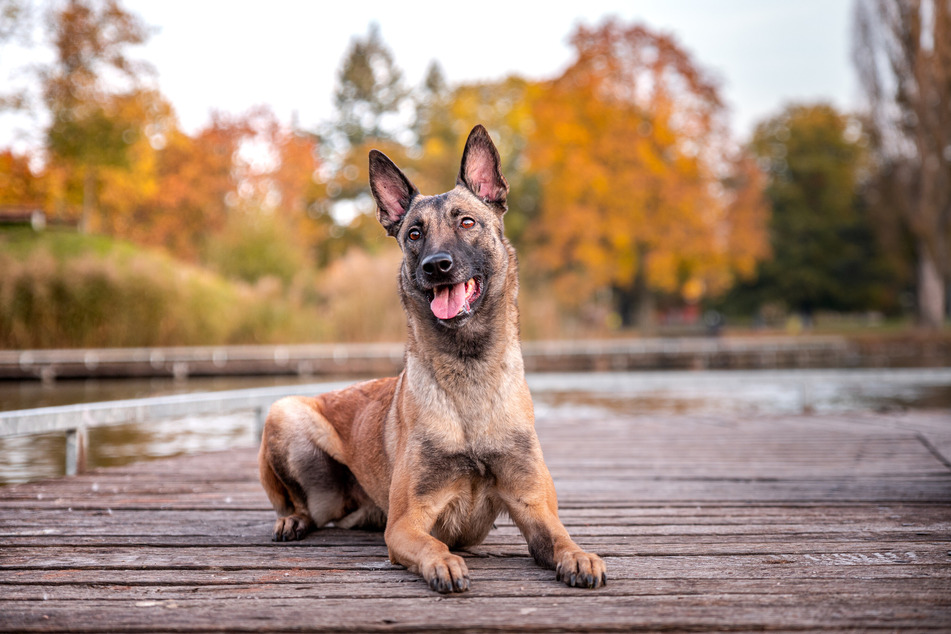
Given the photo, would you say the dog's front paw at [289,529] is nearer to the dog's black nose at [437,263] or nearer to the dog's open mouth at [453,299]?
the dog's open mouth at [453,299]

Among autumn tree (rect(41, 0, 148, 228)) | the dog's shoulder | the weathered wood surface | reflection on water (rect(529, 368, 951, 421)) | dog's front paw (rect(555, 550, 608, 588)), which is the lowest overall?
reflection on water (rect(529, 368, 951, 421))

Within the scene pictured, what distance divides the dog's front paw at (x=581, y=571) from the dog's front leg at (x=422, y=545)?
1.10ft

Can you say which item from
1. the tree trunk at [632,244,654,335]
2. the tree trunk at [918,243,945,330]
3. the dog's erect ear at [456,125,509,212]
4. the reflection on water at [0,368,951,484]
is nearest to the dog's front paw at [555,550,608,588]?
the dog's erect ear at [456,125,509,212]

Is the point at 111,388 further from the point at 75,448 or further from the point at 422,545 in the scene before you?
the point at 422,545

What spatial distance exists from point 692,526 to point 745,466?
2.03m

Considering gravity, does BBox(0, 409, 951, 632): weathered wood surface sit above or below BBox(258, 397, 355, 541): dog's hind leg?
below

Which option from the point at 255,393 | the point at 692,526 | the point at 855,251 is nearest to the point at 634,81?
the point at 855,251

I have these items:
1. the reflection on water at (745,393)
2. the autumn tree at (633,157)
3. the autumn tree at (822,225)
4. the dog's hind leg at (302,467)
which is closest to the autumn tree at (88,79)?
the autumn tree at (633,157)

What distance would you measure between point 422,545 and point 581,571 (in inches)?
21.9

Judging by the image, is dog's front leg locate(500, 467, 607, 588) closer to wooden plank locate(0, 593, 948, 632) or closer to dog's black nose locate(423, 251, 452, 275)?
wooden plank locate(0, 593, 948, 632)

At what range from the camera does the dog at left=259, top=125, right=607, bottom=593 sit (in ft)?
8.95

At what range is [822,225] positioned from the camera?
136 feet

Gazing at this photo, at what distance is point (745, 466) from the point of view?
206 inches

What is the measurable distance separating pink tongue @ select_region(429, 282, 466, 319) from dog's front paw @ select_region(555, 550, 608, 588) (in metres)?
0.97
